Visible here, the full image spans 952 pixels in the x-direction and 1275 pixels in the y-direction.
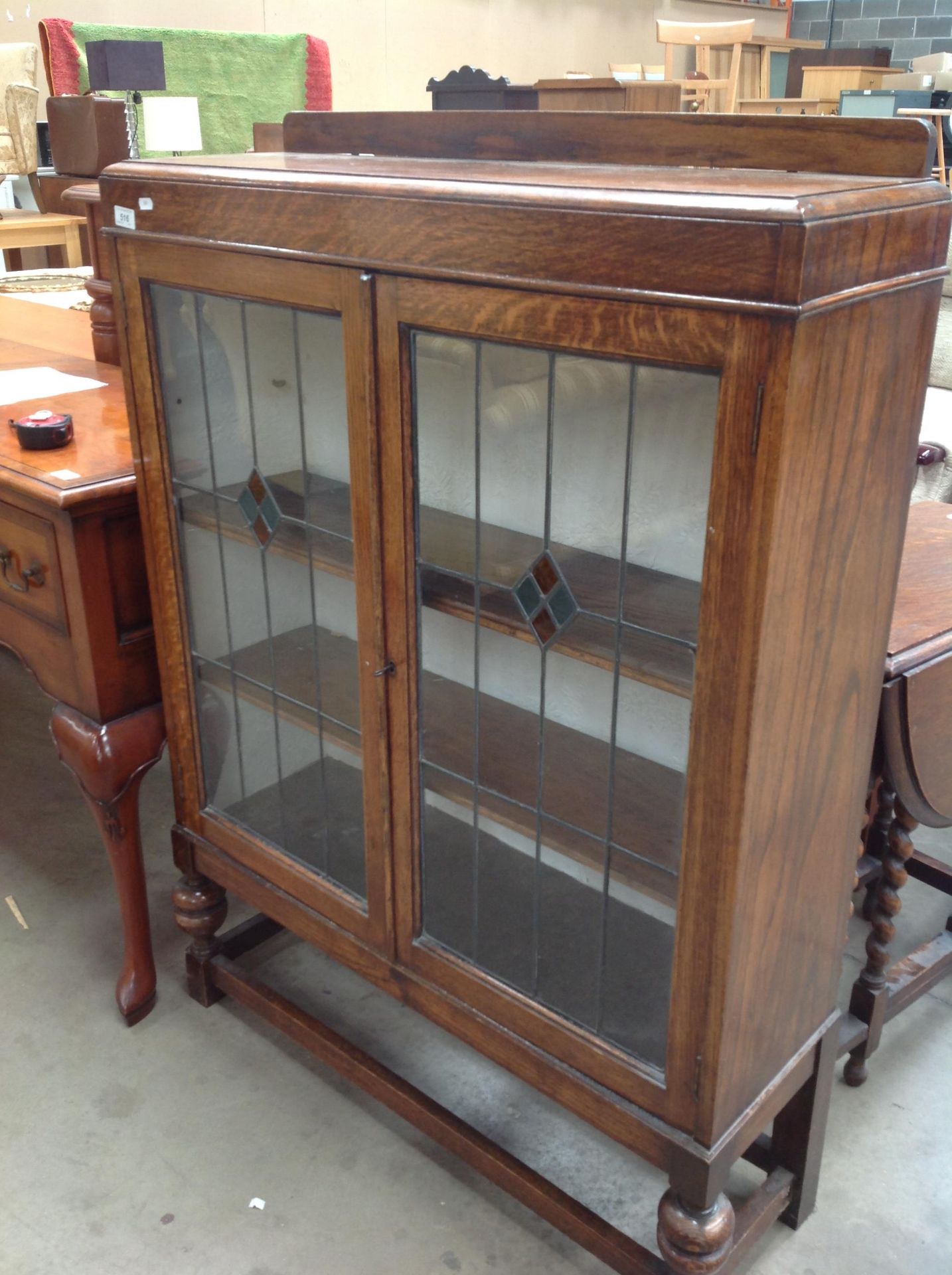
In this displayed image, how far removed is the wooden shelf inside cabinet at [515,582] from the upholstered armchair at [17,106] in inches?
216

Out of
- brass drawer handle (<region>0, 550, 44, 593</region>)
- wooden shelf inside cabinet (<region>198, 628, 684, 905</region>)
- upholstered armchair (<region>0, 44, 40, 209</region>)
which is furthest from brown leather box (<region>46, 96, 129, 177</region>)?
wooden shelf inside cabinet (<region>198, 628, 684, 905</region>)

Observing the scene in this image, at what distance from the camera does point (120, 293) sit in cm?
140

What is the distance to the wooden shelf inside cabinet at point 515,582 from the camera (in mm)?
1008

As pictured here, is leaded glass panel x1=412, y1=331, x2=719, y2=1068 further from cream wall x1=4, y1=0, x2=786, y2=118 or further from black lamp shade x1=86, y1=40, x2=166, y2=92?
cream wall x1=4, y1=0, x2=786, y2=118

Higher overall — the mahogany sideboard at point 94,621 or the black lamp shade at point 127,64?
the black lamp shade at point 127,64

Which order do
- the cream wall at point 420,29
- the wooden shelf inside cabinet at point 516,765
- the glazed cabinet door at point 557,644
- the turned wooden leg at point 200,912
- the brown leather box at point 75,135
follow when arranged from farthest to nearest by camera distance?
the cream wall at point 420,29 → the brown leather box at point 75,135 → the turned wooden leg at point 200,912 → the wooden shelf inside cabinet at point 516,765 → the glazed cabinet door at point 557,644

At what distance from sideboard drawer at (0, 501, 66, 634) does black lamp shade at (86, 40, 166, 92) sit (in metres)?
2.23

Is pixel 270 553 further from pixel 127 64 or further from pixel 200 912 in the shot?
pixel 127 64

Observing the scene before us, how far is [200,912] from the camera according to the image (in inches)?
68.9

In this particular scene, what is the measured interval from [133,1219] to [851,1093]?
1047mm

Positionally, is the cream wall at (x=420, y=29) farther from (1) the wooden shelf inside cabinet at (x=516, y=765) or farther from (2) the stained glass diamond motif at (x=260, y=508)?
(1) the wooden shelf inside cabinet at (x=516, y=765)

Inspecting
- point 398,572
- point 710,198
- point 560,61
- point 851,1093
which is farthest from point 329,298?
point 560,61

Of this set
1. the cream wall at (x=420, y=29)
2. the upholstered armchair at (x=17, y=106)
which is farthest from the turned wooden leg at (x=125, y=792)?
the cream wall at (x=420, y=29)

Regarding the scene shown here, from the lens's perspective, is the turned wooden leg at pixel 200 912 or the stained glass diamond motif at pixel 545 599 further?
the turned wooden leg at pixel 200 912
